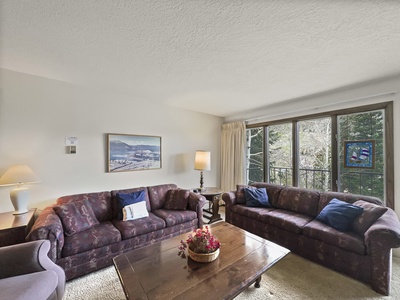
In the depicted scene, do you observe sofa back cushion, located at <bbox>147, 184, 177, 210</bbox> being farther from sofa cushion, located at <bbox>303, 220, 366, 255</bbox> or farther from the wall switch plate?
sofa cushion, located at <bbox>303, 220, 366, 255</bbox>

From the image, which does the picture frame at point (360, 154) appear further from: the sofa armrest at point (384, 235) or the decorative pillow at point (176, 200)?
the decorative pillow at point (176, 200)

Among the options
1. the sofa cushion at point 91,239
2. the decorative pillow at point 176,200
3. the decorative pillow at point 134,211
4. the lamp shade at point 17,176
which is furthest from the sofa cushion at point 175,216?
the lamp shade at point 17,176

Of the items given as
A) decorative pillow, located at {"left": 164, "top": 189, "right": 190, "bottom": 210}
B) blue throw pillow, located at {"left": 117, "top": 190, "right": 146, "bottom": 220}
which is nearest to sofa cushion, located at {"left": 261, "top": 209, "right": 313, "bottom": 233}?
decorative pillow, located at {"left": 164, "top": 189, "right": 190, "bottom": 210}

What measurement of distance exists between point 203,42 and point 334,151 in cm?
279

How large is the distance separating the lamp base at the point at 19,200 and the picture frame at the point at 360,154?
457cm

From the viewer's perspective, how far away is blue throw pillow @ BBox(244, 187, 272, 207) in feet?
10.0

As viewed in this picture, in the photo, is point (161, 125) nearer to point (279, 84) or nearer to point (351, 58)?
point (279, 84)

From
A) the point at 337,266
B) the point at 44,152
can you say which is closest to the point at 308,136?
the point at 337,266

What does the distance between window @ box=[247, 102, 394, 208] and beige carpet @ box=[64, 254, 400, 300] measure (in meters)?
1.16

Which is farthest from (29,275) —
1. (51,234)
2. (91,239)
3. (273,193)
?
(273,193)

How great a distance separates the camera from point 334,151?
9.66ft

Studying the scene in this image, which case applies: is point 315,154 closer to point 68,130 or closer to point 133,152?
point 133,152

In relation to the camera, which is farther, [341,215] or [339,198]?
[339,198]

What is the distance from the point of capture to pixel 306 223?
235 centimetres
